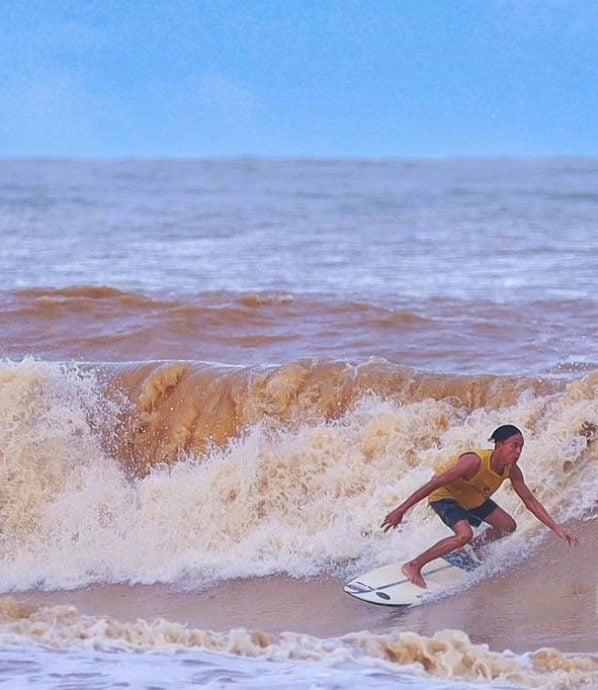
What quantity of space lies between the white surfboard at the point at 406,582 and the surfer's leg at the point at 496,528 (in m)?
0.11

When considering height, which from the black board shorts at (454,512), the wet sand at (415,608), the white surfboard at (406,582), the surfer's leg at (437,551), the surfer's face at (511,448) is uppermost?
the surfer's face at (511,448)

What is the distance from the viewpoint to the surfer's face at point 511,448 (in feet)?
19.4

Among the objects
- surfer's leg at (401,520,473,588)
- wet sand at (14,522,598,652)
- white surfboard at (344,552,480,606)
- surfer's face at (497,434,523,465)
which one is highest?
surfer's face at (497,434,523,465)

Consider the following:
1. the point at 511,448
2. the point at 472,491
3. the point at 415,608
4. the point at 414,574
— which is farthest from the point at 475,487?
the point at 415,608

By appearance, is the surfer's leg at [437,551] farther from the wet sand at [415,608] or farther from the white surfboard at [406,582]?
the wet sand at [415,608]

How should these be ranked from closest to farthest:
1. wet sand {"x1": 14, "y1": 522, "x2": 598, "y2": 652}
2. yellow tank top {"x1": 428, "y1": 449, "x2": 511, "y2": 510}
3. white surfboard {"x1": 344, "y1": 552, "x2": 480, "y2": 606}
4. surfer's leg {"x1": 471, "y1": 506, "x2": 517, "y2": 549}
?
wet sand {"x1": 14, "y1": 522, "x2": 598, "y2": 652} < white surfboard {"x1": 344, "y1": 552, "x2": 480, "y2": 606} < yellow tank top {"x1": 428, "y1": 449, "x2": 511, "y2": 510} < surfer's leg {"x1": 471, "y1": 506, "x2": 517, "y2": 549}

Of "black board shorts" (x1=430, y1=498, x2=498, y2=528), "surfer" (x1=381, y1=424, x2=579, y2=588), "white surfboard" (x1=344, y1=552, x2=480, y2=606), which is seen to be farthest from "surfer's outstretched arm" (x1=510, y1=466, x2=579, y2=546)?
"white surfboard" (x1=344, y1=552, x2=480, y2=606)

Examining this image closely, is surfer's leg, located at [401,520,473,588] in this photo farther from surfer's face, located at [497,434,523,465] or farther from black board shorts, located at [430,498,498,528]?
surfer's face, located at [497,434,523,465]

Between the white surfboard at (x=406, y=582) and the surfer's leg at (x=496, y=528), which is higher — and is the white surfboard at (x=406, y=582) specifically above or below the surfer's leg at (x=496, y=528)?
below

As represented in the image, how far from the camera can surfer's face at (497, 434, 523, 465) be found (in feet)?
19.4

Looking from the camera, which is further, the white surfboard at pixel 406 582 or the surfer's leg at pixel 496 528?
the surfer's leg at pixel 496 528

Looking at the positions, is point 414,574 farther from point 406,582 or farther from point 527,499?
point 527,499

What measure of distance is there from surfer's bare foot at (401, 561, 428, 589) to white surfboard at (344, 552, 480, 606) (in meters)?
0.02

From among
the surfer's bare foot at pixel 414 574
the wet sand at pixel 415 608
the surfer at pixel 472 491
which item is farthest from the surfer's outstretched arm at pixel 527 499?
the surfer's bare foot at pixel 414 574
